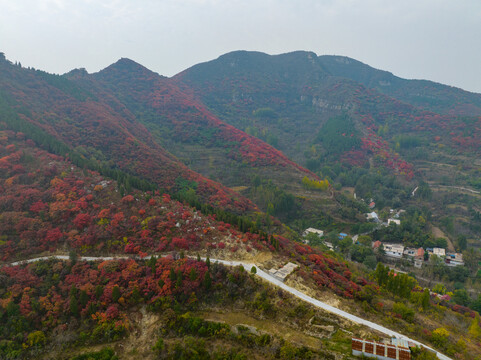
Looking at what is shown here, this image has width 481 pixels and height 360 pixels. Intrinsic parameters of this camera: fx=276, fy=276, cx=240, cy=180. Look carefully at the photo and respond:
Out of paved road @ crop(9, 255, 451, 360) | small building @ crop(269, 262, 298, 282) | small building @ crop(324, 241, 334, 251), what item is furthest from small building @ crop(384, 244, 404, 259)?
paved road @ crop(9, 255, 451, 360)

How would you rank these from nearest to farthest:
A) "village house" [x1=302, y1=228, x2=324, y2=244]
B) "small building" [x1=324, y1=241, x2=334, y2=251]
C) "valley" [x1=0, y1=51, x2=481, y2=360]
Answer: "valley" [x1=0, y1=51, x2=481, y2=360]
"small building" [x1=324, y1=241, x2=334, y2=251]
"village house" [x1=302, y1=228, x2=324, y2=244]

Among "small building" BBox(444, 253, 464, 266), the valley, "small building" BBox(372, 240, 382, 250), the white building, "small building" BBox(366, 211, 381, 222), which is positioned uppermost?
the valley

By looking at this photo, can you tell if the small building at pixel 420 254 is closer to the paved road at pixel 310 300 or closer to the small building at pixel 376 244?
the small building at pixel 376 244

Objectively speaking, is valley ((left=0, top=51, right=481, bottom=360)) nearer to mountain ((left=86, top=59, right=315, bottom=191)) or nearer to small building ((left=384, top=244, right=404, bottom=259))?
small building ((left=384, top=244, right=404, bottom=259))

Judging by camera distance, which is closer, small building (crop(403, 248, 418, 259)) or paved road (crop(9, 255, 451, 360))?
paved road (crop(9, 255, 451, 360))

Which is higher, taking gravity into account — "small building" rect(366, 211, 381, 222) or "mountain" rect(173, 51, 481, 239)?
"mountain" rect(173, 51, 481, 239)

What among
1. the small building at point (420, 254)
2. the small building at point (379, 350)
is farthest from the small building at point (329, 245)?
the small building at point (379, 350)

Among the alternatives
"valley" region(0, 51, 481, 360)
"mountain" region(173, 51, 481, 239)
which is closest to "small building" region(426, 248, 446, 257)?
"valley" region(0, 51, 481, 360)

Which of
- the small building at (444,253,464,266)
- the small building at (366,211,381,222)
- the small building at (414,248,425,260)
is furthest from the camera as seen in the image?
the small building at (366,211,381,222)
